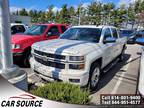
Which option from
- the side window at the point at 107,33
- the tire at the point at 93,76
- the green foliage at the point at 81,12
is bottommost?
the tire at the point at 93,76

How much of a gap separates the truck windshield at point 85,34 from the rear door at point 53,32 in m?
1.96

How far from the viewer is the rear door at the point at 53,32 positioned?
22.0ft

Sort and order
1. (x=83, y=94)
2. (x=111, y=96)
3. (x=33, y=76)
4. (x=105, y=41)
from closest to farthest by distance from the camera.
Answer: (x=111, y=96) → (x=83, y=94) → (x=33, y=76) → (x=105, y=41)

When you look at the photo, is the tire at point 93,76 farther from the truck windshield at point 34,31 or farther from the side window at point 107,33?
the truck windshield at point 34,31

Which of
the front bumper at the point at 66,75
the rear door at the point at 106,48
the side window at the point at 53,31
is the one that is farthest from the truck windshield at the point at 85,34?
the side window at the point at 53,31

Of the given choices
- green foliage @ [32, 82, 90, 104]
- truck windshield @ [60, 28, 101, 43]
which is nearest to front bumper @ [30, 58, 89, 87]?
truck windshield @ [60, 28, 101, 43]

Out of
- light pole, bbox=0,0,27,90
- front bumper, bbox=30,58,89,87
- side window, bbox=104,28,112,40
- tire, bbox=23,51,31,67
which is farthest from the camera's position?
tire, bbox=23,51,31,67

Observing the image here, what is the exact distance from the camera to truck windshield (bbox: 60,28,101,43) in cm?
439

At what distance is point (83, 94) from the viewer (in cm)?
204

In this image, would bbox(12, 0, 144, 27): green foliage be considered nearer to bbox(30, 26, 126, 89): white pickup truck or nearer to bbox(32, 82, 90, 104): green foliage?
bbox(30, 26, 126, 89): white pickup truck

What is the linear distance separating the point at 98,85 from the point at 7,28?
2389mm

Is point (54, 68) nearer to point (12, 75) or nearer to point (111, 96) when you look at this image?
point (12, 75)

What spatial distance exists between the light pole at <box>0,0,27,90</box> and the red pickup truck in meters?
2.52

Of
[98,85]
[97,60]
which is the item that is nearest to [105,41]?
[97,60]
